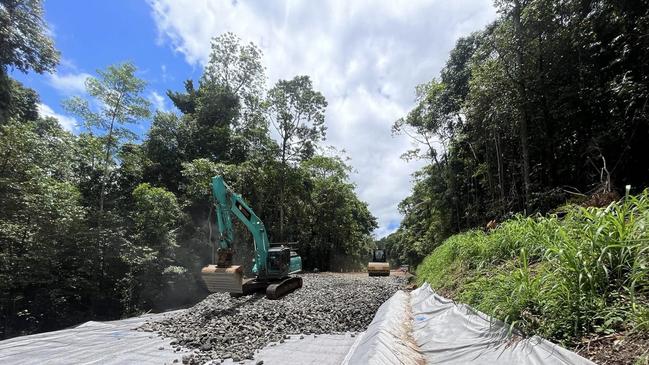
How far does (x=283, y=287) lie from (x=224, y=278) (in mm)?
2126

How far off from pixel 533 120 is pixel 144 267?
618 inches

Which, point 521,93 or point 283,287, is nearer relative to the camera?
point 521,93

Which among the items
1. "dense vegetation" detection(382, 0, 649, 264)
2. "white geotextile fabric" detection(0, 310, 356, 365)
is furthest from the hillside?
"dense vegetation" detection(382, 0, 649, 264)

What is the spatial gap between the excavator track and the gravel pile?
28cm

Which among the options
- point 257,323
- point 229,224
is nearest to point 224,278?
point 229,224

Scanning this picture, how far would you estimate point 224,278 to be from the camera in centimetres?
736

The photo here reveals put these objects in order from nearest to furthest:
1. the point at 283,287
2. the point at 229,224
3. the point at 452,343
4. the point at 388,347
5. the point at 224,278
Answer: the point at 452,343 → the point at 388,347 → the point at 224,278 → the point at 229,224 → the point at 283,287

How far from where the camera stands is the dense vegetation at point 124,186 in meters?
10.9

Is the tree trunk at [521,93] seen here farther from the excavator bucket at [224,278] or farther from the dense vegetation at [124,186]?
the dense vegetation at [124,186]

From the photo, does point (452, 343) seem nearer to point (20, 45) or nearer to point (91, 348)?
point (91, 348)

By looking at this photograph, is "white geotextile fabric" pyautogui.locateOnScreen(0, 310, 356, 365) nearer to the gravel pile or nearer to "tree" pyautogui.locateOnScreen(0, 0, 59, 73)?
the gravel pile

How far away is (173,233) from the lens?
621 inches

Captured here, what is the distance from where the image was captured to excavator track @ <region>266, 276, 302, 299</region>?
836 centimetres

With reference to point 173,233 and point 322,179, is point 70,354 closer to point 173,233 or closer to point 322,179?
point 173,233
